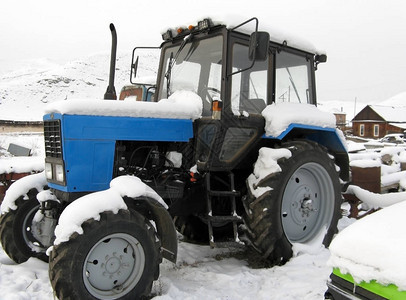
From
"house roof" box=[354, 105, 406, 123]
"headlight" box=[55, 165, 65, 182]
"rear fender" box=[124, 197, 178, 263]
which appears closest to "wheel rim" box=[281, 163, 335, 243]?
"rear fender" box=[124, 197, 178, 263]

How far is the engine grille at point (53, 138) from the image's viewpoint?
3.83m

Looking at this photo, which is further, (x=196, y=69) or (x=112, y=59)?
(x=196, y=69)

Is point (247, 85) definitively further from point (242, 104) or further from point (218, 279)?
point (218, 279)

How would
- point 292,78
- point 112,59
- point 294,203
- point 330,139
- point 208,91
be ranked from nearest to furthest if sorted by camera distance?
1. point 112,59
2. point 208,91
3. point 294,203
4. point 292,78
5. point 330,139

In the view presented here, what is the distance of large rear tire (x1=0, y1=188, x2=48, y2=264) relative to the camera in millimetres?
4340

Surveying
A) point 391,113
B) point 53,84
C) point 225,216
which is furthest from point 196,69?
point 53,84

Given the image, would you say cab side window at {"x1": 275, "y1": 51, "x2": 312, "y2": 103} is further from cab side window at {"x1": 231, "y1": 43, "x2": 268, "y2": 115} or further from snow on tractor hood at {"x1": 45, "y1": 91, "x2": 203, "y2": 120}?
snow on tractor hood at {"x1": 45, "y1": 91, "x2": 203, "y2": 120}

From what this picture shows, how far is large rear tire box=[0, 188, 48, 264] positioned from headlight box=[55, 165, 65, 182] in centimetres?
74

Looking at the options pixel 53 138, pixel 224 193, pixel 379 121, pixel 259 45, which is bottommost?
pixel 224 193

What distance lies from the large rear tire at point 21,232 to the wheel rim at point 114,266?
143cm

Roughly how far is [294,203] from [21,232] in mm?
3072

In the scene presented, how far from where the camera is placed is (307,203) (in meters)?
4.78

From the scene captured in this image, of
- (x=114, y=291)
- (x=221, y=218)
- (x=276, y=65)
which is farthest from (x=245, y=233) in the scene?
(x=276, y=65)

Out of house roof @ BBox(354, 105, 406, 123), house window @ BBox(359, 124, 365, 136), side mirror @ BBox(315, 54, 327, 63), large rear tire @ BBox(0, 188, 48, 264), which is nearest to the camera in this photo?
large rear tire @ BBox(0, 188, 48, 264)
